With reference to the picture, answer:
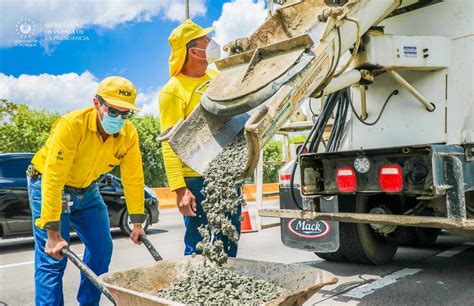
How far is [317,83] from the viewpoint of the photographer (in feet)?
10.5

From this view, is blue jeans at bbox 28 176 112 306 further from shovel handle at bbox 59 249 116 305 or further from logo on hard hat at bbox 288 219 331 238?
logo on hard hat at bbox 288 219 331 238

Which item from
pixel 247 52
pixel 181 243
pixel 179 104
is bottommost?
pixel 181 243

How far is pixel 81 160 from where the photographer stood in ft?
11.2

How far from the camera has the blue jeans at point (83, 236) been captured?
127 inches

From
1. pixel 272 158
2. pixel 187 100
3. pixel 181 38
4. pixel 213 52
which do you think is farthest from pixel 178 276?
pixel 272 158

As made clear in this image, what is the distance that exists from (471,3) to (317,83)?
1.77m

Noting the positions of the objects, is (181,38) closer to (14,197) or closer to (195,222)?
(195,222)

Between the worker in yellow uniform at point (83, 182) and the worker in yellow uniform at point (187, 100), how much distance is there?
0.31 m

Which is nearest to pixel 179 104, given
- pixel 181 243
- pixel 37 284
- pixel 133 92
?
pixel 133 92

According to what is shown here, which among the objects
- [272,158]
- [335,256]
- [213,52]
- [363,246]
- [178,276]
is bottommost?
[335,256]

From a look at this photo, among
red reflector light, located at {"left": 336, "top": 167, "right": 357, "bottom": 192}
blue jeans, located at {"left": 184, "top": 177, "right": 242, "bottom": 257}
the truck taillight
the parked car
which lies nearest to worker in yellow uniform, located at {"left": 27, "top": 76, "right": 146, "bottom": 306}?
blue jeans, located at {"left": 184, "top": 177, "right": 242, "bottom": 257}

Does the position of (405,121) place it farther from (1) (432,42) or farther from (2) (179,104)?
(2) (179,104)

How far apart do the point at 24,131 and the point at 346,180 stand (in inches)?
789

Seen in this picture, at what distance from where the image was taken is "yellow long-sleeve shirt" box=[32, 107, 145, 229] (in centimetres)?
309
